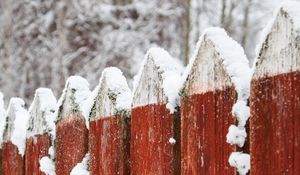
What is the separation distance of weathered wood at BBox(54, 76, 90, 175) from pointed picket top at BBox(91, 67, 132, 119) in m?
0.13

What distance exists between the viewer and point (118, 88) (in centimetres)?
163

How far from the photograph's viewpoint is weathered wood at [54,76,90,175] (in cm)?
180

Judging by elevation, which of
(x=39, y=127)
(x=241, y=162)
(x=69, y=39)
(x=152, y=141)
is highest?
(x=69, y=39)

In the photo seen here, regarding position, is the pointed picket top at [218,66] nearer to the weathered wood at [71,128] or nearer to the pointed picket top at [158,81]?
the pointed picket top at [158,81]

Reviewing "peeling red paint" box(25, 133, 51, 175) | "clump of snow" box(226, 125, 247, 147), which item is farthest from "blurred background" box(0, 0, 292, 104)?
"clump of snow" box(226, 125, 247, 147)

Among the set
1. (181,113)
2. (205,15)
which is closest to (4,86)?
(205,15)

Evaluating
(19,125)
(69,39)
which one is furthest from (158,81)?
(69,39)

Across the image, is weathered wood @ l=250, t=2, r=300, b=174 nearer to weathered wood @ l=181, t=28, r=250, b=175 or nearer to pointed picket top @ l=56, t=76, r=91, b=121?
weathered wood @ l=181, t=28, r=250, b=175

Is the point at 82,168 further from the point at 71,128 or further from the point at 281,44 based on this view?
the point at 281,44

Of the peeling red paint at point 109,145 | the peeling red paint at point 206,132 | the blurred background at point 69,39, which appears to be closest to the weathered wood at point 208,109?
the peeling red paint at point 206,132

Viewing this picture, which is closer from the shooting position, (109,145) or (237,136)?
(237,136)

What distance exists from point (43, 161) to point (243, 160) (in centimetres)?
106

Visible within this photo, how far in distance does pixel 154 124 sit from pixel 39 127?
0.82 m

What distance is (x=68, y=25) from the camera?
9.15m
